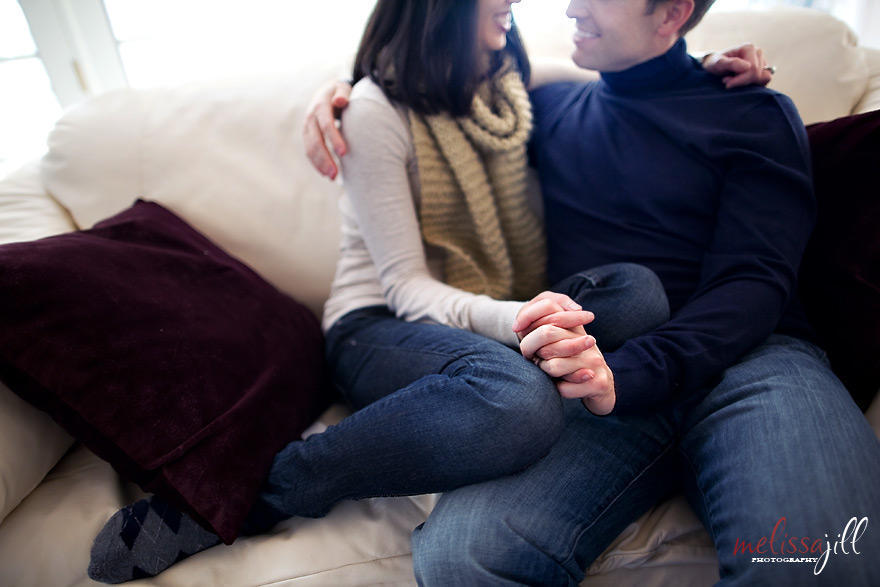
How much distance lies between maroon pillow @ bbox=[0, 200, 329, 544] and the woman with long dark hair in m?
0.07

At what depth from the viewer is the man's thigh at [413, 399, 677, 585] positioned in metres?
0.67

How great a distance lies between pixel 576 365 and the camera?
73 cm

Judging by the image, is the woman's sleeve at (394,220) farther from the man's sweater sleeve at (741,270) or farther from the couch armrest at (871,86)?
the couch armrest at (871,86)

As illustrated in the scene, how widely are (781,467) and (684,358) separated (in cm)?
18

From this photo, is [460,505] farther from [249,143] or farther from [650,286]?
[249,143]

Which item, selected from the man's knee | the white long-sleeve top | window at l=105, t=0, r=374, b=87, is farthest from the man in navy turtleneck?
window at l=105, t=0, r=374, b=87

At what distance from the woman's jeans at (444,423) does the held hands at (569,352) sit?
3 centimetres

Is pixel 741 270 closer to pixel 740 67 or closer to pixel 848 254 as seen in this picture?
pixel 848 254

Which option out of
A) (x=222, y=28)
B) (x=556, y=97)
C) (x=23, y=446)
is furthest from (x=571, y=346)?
(x=222, y=28)

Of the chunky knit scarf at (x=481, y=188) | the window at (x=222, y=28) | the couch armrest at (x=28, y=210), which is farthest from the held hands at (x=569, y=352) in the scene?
the window at (x=222, y=28)

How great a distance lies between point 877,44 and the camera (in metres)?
1.45

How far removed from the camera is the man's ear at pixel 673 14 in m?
0.89

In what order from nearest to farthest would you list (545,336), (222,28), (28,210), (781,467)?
(781,467) < (545,336) < (28,210) < (222,28)

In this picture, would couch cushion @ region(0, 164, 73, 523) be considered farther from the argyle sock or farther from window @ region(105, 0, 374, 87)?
window @ region(105, 0, 374, 87)
